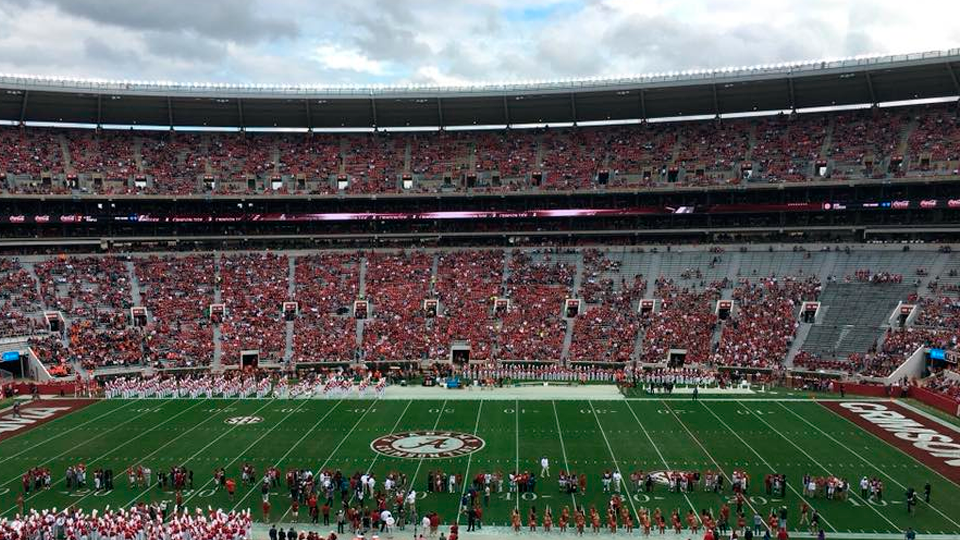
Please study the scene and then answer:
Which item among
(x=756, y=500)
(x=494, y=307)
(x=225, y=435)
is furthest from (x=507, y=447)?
(x=494, y=307)

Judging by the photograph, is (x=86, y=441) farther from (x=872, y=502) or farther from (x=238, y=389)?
(x=872, y=502)

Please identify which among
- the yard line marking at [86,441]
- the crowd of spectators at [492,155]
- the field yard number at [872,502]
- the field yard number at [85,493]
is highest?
the crowd of spectators at [492,155]

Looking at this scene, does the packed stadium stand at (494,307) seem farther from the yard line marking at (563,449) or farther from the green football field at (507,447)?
the yard line marking at (563,449)

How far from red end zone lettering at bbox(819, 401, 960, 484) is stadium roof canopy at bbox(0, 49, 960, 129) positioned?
1042 inches

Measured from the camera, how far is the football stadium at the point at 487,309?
22062mm

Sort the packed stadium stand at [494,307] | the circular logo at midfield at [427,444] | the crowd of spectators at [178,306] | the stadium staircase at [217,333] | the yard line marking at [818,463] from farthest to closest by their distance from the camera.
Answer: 1. the crowd of spectators at [178,306]
2. the stadium staircase at [217,333]
3. the packed stadium stand at [494,307]
4. the circular logo at midfield at [427,444]
5. the yard line marking at [818,463]

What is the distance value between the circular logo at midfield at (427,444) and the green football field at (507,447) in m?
0.43

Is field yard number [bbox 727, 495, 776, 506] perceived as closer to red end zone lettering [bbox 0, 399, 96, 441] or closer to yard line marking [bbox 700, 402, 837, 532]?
yard line marking [bbox 700, 402, 837, 532]

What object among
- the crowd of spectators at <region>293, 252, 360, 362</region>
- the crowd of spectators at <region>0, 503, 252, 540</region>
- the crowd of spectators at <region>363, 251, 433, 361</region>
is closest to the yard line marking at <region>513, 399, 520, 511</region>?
the crowd of spectators at <region>0, 503, 252, 540</region>

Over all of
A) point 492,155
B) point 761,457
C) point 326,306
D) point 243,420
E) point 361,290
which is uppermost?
point 492,155

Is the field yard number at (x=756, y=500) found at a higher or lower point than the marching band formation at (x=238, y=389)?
lower

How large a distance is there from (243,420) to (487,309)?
19617 millimetres

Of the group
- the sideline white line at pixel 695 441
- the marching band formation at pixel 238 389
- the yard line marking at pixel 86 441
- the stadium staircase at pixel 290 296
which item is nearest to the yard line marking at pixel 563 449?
the sideline white line at pixel 695 441

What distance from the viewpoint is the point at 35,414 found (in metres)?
33.0
